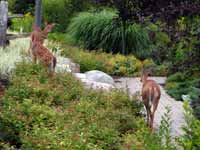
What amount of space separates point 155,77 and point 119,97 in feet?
19.9

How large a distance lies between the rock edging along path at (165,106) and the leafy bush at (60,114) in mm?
644

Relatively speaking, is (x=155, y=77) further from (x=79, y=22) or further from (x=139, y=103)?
(x=139, y=103)

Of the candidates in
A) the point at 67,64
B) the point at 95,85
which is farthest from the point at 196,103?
the point at 67,64

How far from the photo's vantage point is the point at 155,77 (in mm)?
13414

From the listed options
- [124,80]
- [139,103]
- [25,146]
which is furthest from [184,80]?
[25,146]

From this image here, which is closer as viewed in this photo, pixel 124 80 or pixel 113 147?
pixel 113 147

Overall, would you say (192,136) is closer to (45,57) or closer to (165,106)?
(165,106)

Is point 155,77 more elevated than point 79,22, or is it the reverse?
point 79,22

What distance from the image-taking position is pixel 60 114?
627 cm

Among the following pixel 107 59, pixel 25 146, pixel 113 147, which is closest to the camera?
pixel 25 146

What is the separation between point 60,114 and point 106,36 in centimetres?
941

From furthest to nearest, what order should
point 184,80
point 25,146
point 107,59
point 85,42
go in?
point 85,42 → point 107,59 → point 184,80 → point 25,146

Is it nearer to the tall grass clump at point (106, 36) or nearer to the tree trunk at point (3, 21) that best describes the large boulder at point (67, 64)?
the tree trunk at point (3, 21)

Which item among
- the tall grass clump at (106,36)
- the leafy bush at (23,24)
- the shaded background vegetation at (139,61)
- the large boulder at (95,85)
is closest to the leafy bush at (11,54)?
the shaded background vegetation at (139,61)
